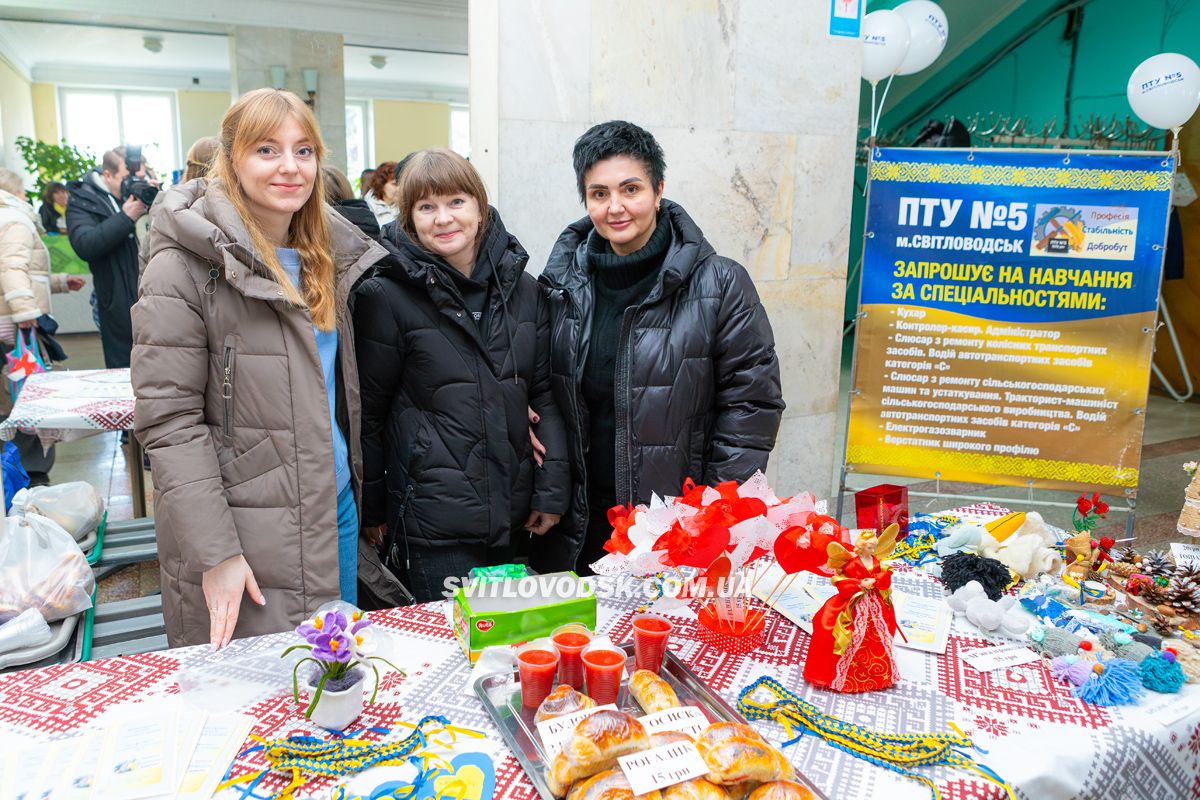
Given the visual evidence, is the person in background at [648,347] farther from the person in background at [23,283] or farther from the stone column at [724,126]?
the person in background at [23,283]

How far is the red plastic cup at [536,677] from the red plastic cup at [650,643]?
15cm

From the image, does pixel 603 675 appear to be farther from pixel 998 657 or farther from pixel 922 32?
pixel 922 32

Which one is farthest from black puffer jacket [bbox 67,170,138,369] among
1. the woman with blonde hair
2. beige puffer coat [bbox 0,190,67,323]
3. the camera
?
the woman with blonde hair

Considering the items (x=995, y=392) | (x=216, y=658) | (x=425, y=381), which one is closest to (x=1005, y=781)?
(x=216, y=658)

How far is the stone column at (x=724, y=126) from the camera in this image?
114 inches

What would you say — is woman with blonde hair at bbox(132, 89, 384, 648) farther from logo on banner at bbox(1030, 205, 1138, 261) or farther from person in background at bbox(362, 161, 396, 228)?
person in background at bbox(362, 161, 396, 228)

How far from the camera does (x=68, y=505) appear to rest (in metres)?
2.92

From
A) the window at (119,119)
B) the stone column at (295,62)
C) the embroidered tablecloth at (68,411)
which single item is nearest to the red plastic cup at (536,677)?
the embroidered tablecloth at (68,411)

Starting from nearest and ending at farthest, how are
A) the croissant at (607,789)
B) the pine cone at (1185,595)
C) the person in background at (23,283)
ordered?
the croissant at (607,789), the pine cone at (1185,595), the person in background at (23,283)

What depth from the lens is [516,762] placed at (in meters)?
1.17

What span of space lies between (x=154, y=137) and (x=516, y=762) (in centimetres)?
1658

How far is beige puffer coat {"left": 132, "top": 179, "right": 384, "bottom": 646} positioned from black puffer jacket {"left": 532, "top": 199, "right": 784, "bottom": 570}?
70 centimetres

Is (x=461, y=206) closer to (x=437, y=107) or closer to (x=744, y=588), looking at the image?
(x=744, y=588)

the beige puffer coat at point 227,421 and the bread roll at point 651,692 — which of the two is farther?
the beige puffer coat at point 227,421
